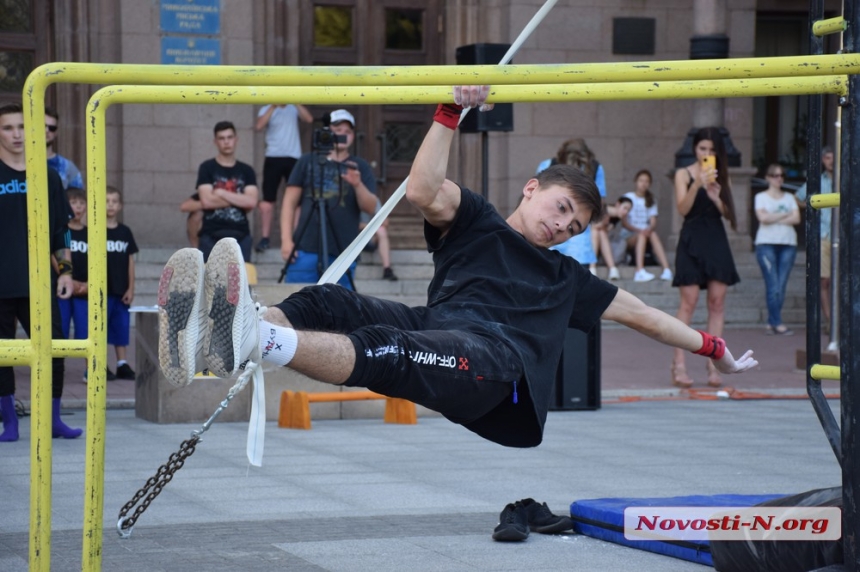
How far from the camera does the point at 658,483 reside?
6863mm

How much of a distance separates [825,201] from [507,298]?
116cm

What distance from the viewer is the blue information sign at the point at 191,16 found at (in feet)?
52.4

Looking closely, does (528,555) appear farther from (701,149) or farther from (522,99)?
(701,149)

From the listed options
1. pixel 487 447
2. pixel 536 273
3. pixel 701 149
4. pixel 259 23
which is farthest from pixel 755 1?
pixel 536 273

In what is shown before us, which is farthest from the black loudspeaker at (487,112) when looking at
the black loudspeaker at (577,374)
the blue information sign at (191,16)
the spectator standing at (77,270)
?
the blue information sign at (191,16)

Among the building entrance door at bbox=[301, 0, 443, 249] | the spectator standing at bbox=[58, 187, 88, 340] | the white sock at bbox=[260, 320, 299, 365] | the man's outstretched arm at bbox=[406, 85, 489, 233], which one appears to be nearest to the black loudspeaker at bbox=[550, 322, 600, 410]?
the spectator standing at bbox=[58, 187, 88, 340]

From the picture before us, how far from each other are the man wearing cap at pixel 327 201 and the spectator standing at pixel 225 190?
787 millimetres

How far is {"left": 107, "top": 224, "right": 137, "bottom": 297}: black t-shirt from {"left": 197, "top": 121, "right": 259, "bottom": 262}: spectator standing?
0.64m

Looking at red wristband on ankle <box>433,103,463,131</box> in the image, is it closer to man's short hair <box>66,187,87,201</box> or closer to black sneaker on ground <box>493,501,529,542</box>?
black sneaker on ground <box>493,501,529,542</box>

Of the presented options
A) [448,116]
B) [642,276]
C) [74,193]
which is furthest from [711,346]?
[642,276]

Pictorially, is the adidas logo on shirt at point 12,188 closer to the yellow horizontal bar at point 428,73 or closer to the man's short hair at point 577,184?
the man's short hair at point 577,184

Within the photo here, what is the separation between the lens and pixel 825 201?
4.70m

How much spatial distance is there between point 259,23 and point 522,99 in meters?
13.2

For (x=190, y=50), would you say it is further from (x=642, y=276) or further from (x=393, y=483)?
(x=393, y=483)
